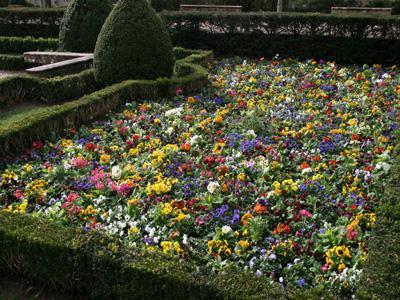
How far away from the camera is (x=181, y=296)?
9.58 feet

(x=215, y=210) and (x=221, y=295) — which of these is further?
(x=215, y=210)

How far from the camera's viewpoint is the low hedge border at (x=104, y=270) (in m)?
2.84

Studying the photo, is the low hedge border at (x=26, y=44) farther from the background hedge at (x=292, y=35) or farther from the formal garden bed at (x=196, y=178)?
the formal garden bed at (x=196, y=178)

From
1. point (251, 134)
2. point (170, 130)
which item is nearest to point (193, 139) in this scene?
point (170, 130)

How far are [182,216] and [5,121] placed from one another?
14.1 feet

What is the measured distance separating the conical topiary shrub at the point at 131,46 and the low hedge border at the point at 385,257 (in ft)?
17.6

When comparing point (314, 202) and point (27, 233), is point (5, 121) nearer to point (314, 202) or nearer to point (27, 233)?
point (27, 233)

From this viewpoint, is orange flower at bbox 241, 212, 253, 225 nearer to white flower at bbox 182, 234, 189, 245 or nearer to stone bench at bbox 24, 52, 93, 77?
white flower at bbox 182, 234, 189, 245

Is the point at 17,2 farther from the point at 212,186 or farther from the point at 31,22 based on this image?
the point at 212,186

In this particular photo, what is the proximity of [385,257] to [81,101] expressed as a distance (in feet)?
15.6

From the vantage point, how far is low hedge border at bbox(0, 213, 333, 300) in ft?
9.31

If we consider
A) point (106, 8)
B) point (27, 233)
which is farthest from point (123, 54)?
point (27, 233)

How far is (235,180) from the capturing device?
4.64 metres

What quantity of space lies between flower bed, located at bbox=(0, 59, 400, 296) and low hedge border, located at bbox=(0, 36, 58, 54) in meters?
6.52
